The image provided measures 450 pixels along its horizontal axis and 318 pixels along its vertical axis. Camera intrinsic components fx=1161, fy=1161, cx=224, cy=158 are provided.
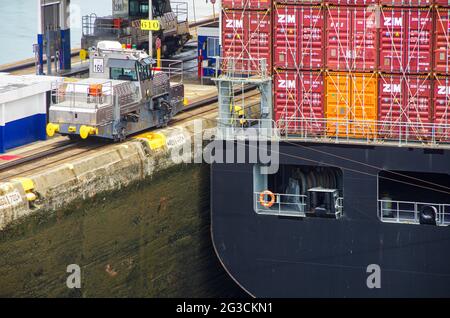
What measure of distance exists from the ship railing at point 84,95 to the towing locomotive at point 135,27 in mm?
14633

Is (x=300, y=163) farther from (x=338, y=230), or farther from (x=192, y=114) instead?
(x=192, y=114)

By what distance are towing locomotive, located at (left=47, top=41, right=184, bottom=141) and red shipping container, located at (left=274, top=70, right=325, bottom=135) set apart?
Answer: 5538mm

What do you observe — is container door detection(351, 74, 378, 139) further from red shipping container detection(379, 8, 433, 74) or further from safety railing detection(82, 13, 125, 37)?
safety railing detection(82, 13, 125, 37)

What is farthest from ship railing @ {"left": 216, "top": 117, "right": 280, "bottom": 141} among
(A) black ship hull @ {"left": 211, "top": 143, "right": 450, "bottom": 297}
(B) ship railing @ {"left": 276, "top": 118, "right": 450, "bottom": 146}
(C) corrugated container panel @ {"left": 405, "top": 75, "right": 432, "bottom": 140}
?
(C) corrugated container panel @ {"left": 405, "top": 75, "right": 432, "bottom": 140}

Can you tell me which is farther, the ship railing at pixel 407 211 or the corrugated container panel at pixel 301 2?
the corrugated container panel at pixel 301 2

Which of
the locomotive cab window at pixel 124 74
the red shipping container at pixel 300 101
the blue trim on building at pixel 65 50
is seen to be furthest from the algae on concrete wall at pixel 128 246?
the blue trim on building at pixel 65 50

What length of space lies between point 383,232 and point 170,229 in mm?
7907

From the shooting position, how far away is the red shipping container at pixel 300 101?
40656 mm

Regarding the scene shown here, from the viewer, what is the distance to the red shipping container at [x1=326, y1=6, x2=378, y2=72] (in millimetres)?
39500

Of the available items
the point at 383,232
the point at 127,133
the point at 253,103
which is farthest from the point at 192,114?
the point at 383,232
